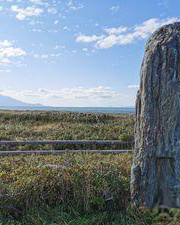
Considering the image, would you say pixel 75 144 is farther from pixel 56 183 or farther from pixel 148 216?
pixel 148 216

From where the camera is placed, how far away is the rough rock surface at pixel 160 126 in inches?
253

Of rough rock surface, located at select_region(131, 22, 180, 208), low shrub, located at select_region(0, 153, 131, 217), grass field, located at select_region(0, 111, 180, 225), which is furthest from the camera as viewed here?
low shrub, located at select_region(0, 153, 131, 217)

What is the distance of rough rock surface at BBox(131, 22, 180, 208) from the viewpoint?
253 inches

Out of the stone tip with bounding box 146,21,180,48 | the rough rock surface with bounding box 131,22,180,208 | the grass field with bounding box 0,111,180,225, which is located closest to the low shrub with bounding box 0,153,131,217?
Answer: the grass field with bounding box 0,111,180,225

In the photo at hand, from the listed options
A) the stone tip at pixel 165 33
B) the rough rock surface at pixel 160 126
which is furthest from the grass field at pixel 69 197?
the stone tip at pixel 165 33

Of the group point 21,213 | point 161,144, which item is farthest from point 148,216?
point 21,213

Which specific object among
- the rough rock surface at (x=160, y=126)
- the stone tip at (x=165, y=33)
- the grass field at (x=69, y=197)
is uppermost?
the stone tip at (x=165, y=33)

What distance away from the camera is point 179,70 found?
6465 mm

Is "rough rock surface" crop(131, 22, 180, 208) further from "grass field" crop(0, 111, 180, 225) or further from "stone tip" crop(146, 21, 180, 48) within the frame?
Answer: "grass field" crop(0, 111, 180, 225)

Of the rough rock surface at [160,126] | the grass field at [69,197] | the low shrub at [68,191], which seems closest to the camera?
the rough rock surface at [160,126]

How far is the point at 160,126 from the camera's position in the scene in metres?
6.50

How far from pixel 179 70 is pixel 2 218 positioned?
159 inches

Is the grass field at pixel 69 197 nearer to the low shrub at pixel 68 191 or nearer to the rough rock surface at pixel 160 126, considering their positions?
the low shrub at pixel 68 191

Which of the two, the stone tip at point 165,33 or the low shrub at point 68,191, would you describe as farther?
the low shrub at point 68,191
